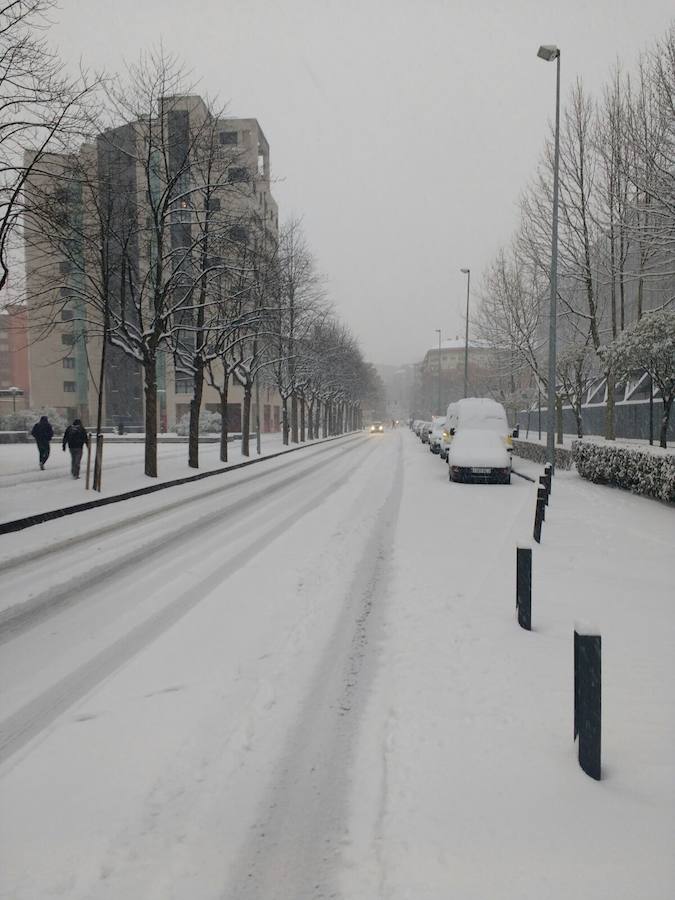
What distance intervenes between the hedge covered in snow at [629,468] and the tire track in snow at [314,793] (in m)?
9.22

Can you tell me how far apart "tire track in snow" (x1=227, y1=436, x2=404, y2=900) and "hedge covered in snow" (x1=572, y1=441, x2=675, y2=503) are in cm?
922

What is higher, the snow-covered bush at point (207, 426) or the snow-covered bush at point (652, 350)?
the snow-covered bush at point (652, 350)

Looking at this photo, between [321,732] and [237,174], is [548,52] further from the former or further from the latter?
[321,732]

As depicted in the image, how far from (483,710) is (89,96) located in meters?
13.8

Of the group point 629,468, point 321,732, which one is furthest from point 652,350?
point 321,732

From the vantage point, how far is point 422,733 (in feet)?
12.2

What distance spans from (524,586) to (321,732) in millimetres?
2565

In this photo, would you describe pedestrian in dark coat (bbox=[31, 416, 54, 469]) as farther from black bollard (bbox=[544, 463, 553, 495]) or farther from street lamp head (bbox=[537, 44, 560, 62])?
street lamp head (bbox=[537, 44, 560, 62])

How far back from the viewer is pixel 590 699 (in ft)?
10.7

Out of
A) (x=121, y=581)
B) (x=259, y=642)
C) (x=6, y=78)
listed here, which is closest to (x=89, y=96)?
(x=6, y=78)

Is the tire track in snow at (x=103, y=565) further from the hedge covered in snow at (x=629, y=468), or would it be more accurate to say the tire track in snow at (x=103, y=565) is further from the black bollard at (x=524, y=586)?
the hedge covered in snow at (x=629, y=468)

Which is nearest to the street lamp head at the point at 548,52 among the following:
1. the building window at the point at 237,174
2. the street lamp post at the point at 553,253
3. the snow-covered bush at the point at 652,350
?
the street lamp post at the point at 553,253

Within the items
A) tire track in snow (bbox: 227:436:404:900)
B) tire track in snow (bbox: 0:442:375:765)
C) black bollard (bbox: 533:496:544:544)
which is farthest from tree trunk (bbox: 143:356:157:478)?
tire track in snow (bbox: 227:436:404:900)

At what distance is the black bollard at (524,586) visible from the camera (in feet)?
18.2
